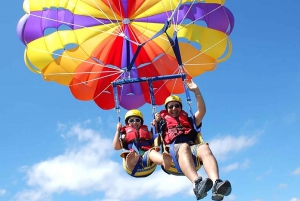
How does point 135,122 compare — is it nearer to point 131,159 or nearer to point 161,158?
point 131,159

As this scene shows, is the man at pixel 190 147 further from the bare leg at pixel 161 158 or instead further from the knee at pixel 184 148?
the bare leg at pixel 161 158

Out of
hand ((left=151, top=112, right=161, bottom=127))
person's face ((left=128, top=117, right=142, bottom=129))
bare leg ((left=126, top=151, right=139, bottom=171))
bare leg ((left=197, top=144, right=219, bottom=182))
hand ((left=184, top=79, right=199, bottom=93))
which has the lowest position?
bare leg ((left=197, top=144, right=219, bottom=182))

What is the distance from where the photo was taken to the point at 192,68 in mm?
8328

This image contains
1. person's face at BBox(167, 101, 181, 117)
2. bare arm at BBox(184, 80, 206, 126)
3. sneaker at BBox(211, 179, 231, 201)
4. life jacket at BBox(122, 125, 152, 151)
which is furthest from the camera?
life jacket at BBox(122, 125, 152, 151)

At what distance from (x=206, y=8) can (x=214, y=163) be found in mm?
4169

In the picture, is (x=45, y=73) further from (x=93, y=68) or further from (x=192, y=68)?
(x=192, y=68)

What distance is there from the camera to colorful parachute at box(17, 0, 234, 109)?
778cm

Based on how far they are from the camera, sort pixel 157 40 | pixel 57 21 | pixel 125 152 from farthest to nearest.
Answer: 1. pixel 157 40
2. pixel 57 21
3. pixel 125 152

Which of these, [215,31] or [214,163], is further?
[215,31]

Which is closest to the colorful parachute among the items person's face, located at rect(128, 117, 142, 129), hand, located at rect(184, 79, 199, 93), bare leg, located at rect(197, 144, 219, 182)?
person's face, located at rect(128, 117, 142, 129)

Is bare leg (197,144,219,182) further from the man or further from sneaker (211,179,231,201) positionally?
sneaker (211,179,231,201)

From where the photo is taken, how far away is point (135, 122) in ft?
21.2

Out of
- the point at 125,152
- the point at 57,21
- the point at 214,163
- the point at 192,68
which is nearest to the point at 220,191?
the point at 214,163

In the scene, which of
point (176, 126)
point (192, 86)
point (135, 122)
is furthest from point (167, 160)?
point (135, 122)
